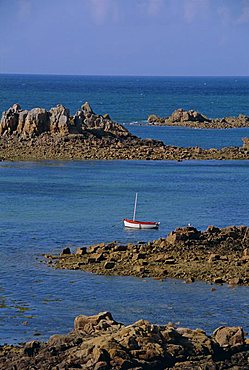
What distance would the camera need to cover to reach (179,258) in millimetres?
38156

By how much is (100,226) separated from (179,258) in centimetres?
943

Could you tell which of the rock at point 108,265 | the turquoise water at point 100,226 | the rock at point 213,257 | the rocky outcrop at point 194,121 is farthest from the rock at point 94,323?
the rocky outcrop at point 194,121

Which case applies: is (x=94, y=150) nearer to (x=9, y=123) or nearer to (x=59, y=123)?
(x=59, y=123)

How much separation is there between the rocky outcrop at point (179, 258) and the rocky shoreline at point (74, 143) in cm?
3644

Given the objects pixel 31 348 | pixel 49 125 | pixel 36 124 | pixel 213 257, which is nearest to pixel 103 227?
pixel 213 257

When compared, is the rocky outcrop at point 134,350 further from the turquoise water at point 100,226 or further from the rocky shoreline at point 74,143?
the rocky shoreline at point 74,143

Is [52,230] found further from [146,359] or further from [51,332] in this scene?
[146,359]

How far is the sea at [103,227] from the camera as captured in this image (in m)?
31.1

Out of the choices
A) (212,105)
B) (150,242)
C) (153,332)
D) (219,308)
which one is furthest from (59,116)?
(212,105)

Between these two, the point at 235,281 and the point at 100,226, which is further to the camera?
the point at 100,226

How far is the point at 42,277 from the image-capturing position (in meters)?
36.3

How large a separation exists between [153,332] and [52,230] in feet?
75.3

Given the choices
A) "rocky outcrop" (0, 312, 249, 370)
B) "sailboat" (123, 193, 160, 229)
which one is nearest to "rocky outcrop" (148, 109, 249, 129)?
"sailboat" (123, 193, 160, 229)

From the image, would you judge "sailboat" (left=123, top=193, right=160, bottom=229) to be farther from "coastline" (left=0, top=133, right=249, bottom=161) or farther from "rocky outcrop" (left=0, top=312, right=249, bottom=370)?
"coastline" (left=0, top=133, right=249, bottom=161)
